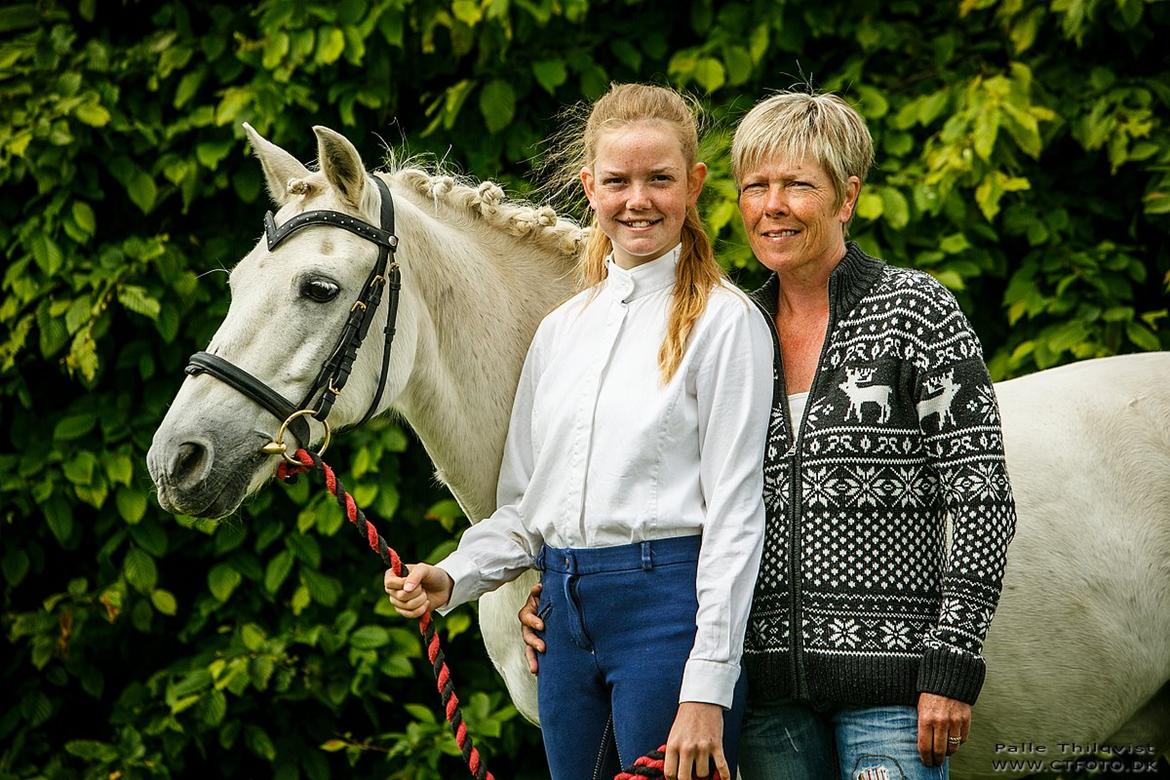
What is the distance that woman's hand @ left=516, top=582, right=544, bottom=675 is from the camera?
1965 mm

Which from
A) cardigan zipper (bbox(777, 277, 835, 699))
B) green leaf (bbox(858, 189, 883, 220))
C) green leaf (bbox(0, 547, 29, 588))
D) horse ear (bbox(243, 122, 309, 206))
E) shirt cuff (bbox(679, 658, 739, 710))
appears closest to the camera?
shirt cuff (bbox(679, 658, 739, 710))

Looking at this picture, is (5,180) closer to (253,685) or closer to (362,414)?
(253,685)

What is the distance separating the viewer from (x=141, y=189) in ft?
12.2

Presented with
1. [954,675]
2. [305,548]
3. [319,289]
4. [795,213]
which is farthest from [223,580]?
[954,675]

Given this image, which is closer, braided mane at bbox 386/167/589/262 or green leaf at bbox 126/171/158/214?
braided mane at bbox 386/167/589/262

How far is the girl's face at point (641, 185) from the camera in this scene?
1.90 meters

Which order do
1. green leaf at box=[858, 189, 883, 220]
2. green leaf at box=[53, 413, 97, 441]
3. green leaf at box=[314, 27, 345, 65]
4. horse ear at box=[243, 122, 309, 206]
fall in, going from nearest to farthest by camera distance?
horse ear at box=[243, 122, 309, 206] < green leaf at box=[858, 189, 883, 220] < green leaf at box=[314, 27, 345, 65] < green leaf at box=[53, 413, 97, 441]

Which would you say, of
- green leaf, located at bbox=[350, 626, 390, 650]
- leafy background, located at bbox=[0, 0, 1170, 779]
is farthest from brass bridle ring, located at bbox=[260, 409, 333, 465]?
green leaf, located at bbox=[350, 626, 390, 650]

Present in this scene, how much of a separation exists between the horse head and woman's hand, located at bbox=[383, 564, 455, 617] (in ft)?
1.08

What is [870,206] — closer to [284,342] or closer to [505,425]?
[505,425]

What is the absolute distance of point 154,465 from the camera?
194cm

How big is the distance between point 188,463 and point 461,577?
516 mm

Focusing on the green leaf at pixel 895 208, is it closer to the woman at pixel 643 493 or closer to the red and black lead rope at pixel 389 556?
the woman at pixel 643 493

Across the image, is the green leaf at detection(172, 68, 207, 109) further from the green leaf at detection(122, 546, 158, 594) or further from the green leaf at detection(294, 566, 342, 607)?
the green leaf at detection(294, 566, 342, 607)
